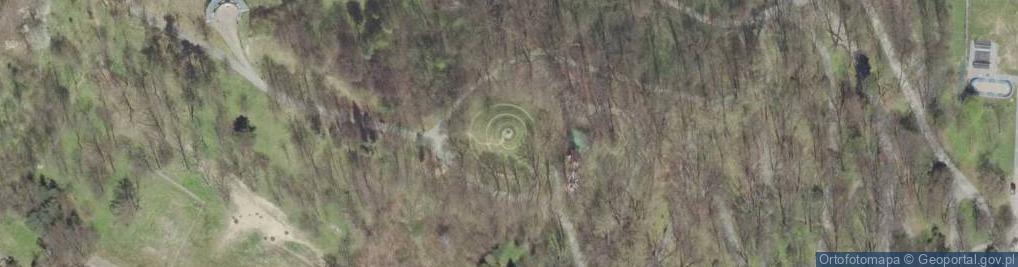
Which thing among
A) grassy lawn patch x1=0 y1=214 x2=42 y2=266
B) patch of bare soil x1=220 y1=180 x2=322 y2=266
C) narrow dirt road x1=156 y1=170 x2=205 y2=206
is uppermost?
narrow dirt road x1=156 y1=170 x2=205 y2=206

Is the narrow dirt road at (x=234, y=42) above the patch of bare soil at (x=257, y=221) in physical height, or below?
above

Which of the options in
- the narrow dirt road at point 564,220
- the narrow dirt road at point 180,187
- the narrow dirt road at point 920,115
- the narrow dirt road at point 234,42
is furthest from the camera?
the narrow dirt road at point 920,115

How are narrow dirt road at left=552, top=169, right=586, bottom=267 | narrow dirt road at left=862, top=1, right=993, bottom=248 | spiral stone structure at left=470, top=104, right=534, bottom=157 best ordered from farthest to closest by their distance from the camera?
narrow dirt road at left=862, top=1, right=993, bottom=248
narrow dirt road at left=552, top=169, right=586, bottom=267
spiral stone structure at left=470, top=104, right=534, bottom=157

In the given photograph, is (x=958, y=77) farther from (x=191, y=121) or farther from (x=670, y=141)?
(x=191, y=121)

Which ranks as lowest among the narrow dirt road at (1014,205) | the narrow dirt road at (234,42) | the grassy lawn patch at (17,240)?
the grassy lawn patch at (17,240)

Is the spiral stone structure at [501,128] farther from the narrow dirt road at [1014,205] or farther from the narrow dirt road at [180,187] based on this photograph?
the narrow dirt road at [1014,205]

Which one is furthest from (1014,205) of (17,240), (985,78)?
(17,240)

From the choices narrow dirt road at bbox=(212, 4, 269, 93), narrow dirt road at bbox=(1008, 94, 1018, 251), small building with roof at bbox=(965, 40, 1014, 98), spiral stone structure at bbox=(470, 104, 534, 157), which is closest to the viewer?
narrow dirt road at bbox=(212, 4, 269, 93)

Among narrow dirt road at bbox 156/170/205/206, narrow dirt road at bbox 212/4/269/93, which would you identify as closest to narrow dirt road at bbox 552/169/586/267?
narrow dirt road at bbox 212/4/269/93

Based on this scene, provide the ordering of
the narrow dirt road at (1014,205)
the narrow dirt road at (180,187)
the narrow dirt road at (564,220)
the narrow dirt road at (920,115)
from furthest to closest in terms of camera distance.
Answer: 1. the narrow dirt road at (1014,205)
2. the narrow dirt road at (920,115)
3. the narrow dirt road at (564,220)
4. the narrow dirt road at (180,187)

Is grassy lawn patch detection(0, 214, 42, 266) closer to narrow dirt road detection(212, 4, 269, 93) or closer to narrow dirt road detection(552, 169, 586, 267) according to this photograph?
narrow dirt road detection(212, 4, 269, 93)

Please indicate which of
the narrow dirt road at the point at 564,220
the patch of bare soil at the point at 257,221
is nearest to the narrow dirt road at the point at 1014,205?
the narrow dirt road at the point at 564,220

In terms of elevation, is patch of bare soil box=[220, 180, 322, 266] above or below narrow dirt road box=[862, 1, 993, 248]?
below
